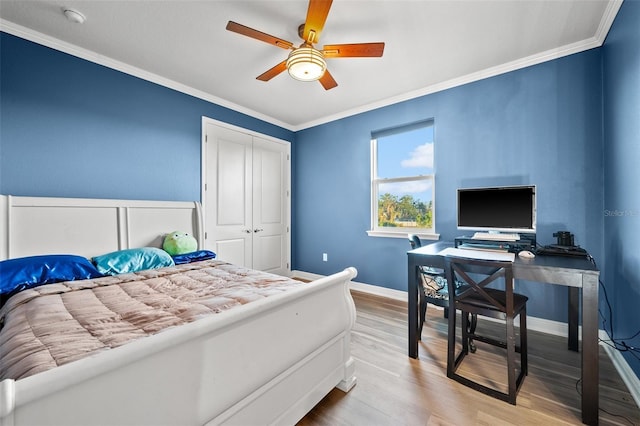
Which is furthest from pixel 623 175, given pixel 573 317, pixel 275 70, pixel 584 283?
pixel 275 70

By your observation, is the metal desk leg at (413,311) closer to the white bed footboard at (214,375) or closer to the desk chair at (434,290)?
the desk chair at (434,290)

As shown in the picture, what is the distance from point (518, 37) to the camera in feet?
7.43

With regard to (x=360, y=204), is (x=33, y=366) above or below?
below

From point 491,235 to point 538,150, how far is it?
102cm

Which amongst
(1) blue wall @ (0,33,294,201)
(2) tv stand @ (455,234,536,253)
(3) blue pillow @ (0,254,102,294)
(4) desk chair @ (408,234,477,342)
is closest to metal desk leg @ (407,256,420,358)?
(4) desk chair @ (408,234,477,342)

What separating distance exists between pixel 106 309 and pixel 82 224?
1456mm

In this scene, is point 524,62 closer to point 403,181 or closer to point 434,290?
point 403,181

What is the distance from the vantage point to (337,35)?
7.38 feet

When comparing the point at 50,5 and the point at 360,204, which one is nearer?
the point at 50,5

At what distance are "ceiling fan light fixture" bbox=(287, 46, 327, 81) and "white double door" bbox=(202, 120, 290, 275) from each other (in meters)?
1.95

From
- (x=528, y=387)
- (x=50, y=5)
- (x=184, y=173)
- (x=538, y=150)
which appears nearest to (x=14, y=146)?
(x=50, y=5)

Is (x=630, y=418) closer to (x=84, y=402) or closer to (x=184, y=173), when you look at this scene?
(x=84, y=402)

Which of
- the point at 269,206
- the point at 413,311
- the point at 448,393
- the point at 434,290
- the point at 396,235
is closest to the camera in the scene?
the point at 448,393

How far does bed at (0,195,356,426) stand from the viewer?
682 millimetres
